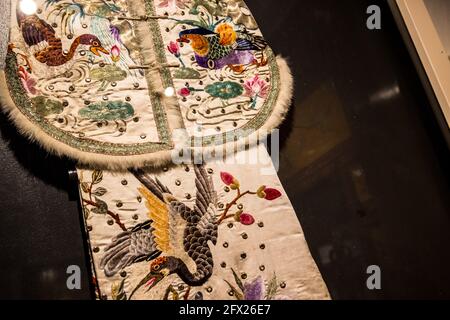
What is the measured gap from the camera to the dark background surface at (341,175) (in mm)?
1268

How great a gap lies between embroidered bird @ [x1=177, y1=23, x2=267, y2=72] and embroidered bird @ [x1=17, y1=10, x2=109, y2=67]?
1.26ft

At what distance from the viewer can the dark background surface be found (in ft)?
4.16

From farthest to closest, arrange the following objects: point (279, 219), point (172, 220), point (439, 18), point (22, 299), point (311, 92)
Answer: point (439, 18) → point (311, 92) → point (279, 219) → point (172, 220) → point (22, 299)

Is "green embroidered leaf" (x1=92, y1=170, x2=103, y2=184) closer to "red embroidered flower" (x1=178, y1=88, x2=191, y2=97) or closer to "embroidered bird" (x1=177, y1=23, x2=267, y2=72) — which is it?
"red embroidered flower" (x1=178, y1=88, x2=191, y2=97)

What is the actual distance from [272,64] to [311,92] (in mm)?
217

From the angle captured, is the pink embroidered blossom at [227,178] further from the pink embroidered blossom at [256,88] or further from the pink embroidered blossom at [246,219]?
the pink embroidered blossom at [256,88]

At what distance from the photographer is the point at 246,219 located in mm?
1383

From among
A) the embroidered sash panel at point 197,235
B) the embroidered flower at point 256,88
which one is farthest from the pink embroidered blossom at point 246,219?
the embroidered flower at point 256,88

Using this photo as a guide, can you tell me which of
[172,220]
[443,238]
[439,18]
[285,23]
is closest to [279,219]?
[172,220]

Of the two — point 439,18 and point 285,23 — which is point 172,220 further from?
point 439,18

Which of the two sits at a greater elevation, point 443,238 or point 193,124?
point 193,124

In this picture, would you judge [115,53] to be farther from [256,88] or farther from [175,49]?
[256,88]

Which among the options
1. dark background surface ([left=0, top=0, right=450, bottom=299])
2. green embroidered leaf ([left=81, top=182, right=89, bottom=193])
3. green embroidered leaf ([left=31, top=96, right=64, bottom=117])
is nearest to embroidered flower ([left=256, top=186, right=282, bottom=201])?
dark background surface ([left=0, top=0, right=450, bottom=299])

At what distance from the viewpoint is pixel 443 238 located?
65.5 inches
